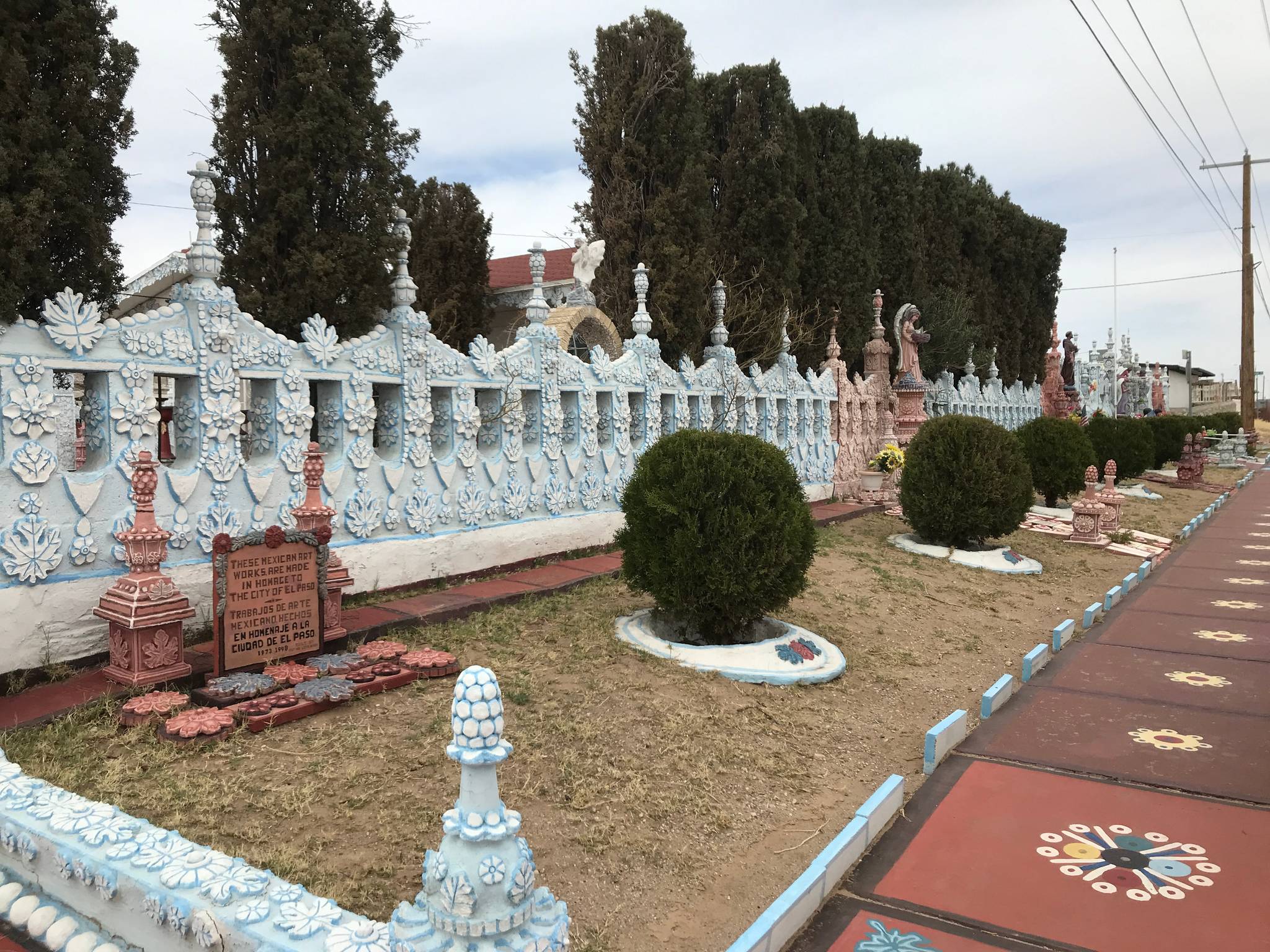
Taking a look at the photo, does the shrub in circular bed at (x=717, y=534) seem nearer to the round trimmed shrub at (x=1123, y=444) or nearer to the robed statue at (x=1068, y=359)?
the round trimmed shrub at (x=1123, y=444)

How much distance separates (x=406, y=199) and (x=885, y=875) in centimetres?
668

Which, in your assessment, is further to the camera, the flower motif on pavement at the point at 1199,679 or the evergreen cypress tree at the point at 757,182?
the evergreen cypress tree at the point at 757,182

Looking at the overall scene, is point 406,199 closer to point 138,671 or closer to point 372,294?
point 372,294

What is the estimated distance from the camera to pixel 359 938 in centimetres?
243

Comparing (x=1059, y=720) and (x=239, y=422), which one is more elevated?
(x=239, y=422)

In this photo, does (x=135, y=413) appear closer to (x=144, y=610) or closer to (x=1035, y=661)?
(x=144, y=610)

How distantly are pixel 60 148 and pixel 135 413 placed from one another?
164 centimetres

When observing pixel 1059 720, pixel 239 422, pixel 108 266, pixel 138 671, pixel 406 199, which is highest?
→ pixel 406 199

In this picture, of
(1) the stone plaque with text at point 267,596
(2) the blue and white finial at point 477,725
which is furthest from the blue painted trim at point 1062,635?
(2) the blue and white finial at point 477,725

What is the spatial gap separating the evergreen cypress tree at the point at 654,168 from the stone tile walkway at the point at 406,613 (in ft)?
15.2

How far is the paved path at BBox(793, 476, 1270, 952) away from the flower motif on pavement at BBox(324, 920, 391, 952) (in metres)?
1.51

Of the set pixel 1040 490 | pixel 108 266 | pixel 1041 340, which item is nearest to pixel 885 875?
pixel 108 266

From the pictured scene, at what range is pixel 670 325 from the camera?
12172 mm

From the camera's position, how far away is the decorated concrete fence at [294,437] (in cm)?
519
